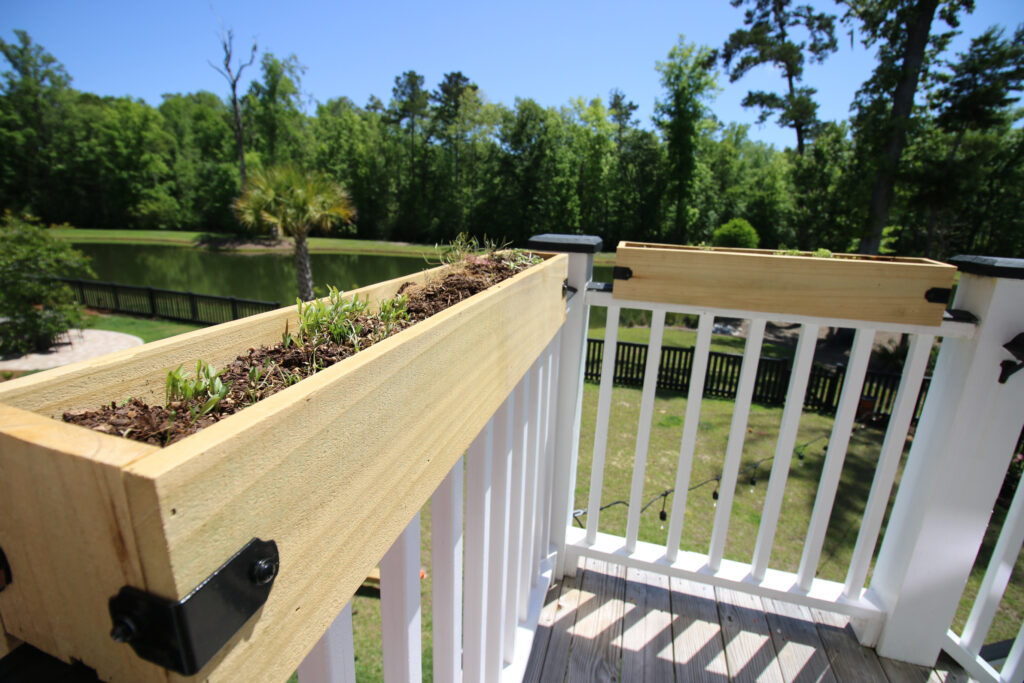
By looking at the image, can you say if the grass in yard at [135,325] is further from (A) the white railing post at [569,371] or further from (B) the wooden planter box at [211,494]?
(B) the wooden planter box at [211,494]

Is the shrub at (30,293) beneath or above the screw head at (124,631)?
beneath

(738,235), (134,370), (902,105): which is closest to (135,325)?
(134,370)

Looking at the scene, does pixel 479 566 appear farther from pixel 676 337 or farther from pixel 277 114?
pixel 277 114

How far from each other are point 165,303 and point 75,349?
9.37ft

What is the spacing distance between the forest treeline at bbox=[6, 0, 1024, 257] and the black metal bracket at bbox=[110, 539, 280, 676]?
41.5 feet

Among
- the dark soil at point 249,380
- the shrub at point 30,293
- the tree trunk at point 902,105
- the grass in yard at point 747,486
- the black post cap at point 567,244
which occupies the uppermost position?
the tree trunk at point 902,105

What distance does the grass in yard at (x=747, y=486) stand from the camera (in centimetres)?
356

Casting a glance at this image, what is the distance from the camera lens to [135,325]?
33.9 feet

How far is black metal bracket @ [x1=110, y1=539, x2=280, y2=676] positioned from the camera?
32 cm

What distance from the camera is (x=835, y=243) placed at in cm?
1161

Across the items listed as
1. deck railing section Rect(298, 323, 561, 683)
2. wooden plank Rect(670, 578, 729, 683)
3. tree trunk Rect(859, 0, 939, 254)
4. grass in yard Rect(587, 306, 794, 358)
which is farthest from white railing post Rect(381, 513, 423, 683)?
tree trunk Rect(859, 0, 939, 254)

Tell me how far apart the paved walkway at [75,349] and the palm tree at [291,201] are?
309cm

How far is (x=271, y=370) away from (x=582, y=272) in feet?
4.24

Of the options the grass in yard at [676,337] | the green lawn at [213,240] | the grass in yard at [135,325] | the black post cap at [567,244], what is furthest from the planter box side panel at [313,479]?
the green lawn at [213,240]
